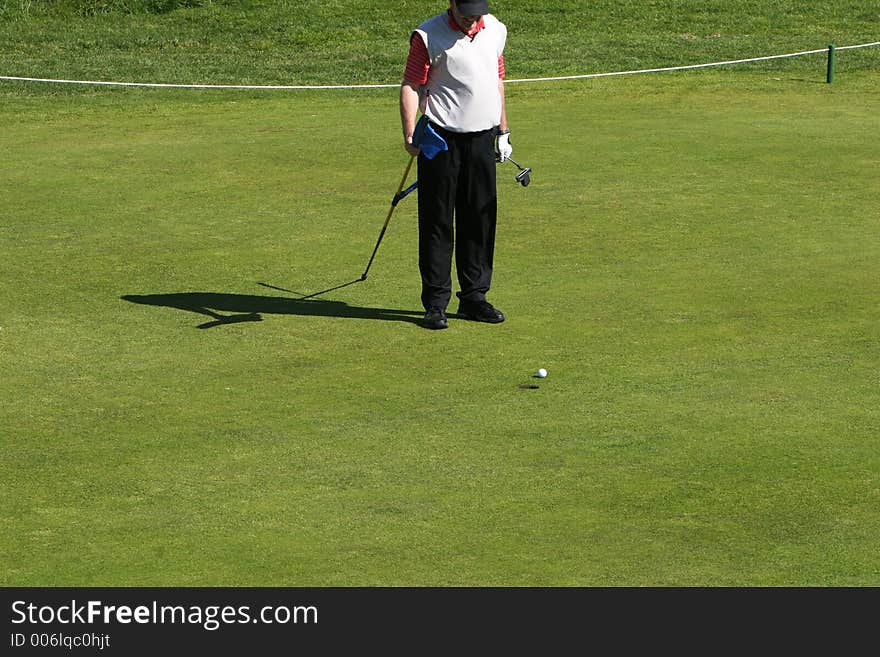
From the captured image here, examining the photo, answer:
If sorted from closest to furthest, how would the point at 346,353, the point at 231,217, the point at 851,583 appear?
the point at 851,583
the point at 346,353
the point at 231,217

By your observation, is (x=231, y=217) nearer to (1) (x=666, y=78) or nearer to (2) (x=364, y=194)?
(2) (x=364, y=194)

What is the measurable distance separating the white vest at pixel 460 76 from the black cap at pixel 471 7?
0.19 m

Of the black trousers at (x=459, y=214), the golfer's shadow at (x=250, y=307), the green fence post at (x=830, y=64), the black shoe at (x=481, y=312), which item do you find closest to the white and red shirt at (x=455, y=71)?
the black trousers at (x=459, y=214)

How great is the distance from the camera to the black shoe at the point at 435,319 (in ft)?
34.9

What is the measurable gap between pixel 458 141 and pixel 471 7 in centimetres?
91

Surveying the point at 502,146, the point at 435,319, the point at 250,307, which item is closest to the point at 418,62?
the point at 502,146

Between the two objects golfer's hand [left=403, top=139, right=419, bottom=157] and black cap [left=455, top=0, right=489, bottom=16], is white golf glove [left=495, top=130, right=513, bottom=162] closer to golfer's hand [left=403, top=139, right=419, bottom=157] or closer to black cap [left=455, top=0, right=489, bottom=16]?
golfer's hand [left=403, top=139, right=419, bottom=157]

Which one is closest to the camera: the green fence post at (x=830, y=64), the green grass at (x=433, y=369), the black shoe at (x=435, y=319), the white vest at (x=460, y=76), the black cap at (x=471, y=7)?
the green grass at (x=433, y=369)

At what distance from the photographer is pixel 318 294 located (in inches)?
456

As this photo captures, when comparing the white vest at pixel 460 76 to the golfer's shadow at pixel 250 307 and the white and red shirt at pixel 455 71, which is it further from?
the golfer's shadow at pixel 250 307

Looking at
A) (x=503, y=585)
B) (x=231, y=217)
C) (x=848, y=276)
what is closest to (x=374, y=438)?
(x=503, y=585)

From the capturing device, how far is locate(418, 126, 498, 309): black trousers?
35.0ft

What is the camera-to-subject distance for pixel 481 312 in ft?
35.4

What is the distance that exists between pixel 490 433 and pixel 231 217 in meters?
6.28
